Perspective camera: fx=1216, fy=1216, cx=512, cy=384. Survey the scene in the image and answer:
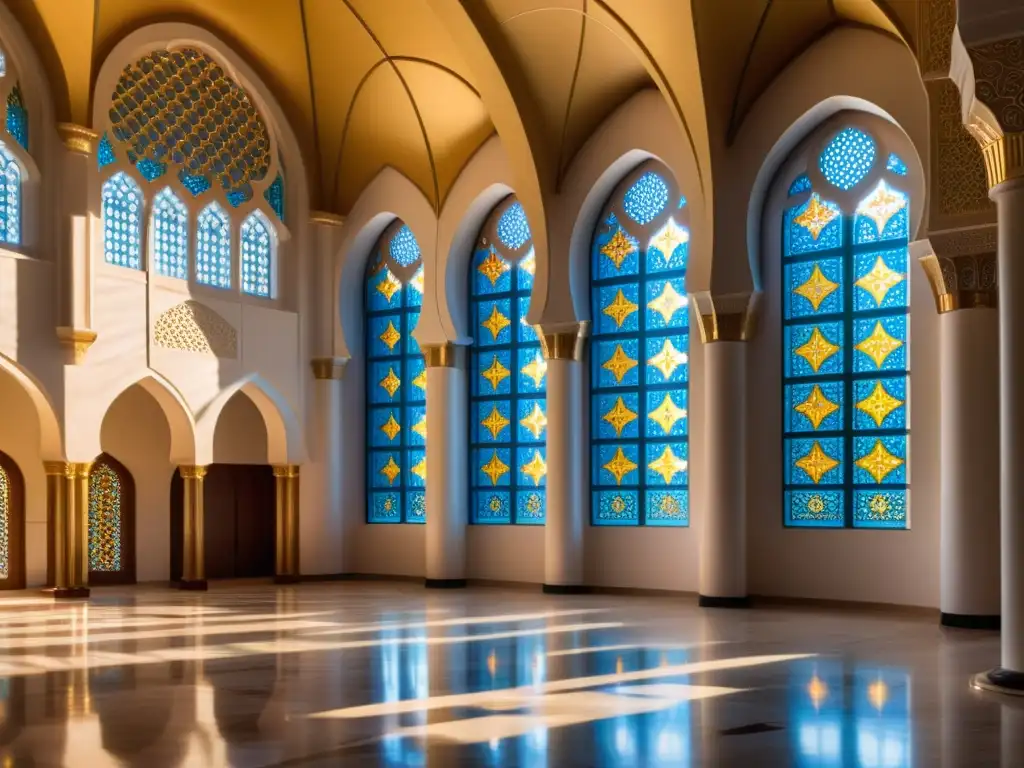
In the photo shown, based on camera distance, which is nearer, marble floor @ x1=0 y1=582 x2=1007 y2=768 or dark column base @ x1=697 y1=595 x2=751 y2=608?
marble floor @ x1=0 y1=582 x2=1007 y2=768

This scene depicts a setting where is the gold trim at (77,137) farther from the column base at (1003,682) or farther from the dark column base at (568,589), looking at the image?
the column base at (1003,682)

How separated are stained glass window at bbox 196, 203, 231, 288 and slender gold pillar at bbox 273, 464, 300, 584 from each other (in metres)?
3.50

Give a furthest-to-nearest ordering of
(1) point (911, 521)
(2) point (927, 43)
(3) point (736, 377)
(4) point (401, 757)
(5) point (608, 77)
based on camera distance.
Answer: (5) point (608, 77) → (3) point (736, 377) → (1) point (911, 521) → (2) point (927, 43) → (4) point (401, 757)

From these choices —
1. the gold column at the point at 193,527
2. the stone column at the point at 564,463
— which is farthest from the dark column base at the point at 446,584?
the gold column at the point at 193,527

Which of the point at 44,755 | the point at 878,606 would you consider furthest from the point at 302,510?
the point at 44,755

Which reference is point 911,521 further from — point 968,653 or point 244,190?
point 244,190

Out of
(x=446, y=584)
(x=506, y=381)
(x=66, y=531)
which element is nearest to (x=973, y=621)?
(x=506, y=381)

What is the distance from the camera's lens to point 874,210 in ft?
51.6

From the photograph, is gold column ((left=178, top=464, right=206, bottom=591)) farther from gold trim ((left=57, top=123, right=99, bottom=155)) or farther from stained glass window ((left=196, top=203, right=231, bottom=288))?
gold trim ((left=57, top=123, right=99, bottom=155))

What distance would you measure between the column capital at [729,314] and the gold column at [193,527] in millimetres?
8660

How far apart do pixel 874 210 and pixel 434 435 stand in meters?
7.92

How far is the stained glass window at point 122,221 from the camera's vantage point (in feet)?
59.4

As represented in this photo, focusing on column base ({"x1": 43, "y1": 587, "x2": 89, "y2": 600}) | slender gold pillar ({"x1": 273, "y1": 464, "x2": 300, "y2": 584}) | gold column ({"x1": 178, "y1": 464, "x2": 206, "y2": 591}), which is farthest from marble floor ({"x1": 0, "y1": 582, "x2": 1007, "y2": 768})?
slender gold pillar ({"x1": 273, "y1": 464, "x2": 300, "y2": 584})

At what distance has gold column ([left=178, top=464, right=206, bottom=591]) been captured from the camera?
19375 mm
